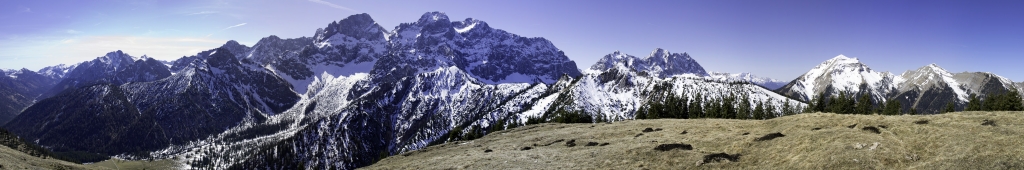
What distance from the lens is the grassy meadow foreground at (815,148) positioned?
1015 inches

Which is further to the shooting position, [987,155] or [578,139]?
[578,139]

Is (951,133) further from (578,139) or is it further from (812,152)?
(578,139)

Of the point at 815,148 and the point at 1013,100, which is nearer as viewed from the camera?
the point at 815,148

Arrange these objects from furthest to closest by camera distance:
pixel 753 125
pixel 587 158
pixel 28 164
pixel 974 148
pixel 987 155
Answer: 1. pixel 28 164
2. pixel 753 125
3. pixel 587 158
4. pixel 974 148
5. pixel 987 155

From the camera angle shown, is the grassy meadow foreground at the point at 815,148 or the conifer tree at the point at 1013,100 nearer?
the grassy meadow foreground at the point at 815,148

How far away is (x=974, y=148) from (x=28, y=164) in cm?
10600

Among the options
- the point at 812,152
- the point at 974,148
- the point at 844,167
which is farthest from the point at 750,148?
the point at 974,148

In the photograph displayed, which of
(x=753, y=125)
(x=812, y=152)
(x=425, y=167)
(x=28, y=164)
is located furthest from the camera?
(x=28, y=164)

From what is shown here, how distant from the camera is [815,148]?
101 ft

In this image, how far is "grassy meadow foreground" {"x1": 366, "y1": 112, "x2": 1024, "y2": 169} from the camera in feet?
84.6

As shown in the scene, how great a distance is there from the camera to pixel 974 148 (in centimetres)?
Answer: 2595

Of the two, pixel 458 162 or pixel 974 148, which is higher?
pixel 974 148

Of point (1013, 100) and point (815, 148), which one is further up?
point (815, 148)

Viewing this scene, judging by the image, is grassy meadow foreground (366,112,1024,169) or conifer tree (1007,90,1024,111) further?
conifer tree (1007,90,1024,111)
